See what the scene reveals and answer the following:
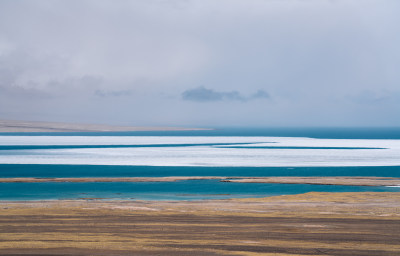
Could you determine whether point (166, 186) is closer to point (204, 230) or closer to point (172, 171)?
point (172, 171)

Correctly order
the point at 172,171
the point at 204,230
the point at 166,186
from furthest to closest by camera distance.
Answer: the point at 172,171, the point at 166,186, the point at 204,230

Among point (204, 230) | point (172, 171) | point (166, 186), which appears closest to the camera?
point (204, 230)

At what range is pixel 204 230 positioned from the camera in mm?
9281

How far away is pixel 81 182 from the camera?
24.3 metres

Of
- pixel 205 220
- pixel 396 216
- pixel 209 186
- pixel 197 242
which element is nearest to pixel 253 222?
pixel 205 220

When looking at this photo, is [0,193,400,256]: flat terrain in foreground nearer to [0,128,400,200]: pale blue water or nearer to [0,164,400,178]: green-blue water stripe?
[0,128,400,200]: pale blue water

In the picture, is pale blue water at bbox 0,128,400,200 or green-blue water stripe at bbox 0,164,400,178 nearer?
pale blue water at bbox 0,128,400,200

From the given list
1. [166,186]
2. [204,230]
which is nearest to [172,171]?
[166,186]

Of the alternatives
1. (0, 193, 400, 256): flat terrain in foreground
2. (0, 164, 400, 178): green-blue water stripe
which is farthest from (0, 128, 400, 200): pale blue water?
(0, 193, 400, 256): flat terrain in foreground

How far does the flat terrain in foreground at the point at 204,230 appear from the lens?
25.9 ft

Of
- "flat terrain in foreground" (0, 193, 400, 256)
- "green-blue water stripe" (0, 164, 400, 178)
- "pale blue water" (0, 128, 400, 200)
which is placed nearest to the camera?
"flat terrain in foreground" (0, 193, 400, 256)

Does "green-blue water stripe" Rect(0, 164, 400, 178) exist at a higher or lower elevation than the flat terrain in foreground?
lower

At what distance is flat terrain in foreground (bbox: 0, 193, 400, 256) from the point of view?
7.90 meters

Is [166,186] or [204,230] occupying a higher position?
[204,230]
